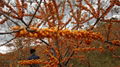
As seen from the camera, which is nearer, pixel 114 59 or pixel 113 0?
pixel 113 0

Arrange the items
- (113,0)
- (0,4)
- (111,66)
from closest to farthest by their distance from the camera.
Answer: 1. (0,4)
2. (113,0)
3. (111,66)

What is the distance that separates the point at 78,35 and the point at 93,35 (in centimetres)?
24

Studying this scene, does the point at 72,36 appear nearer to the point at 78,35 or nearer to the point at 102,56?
the point at 78,35

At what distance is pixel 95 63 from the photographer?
31.1 feet

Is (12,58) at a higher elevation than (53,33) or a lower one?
lower

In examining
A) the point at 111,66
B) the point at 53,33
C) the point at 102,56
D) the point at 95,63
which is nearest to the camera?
the point at 53,33

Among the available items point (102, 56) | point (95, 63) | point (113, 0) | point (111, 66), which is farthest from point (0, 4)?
point (102, 56)

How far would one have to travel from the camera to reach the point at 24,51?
11336 mm

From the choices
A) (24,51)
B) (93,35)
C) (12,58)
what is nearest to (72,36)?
(93,35)

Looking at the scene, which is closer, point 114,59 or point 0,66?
point 114,59

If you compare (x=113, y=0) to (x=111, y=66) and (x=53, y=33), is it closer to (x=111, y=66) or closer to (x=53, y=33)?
(x=53, y=33)

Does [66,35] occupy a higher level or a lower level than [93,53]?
higher

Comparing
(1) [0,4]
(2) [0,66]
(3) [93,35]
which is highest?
(1) [0,4]

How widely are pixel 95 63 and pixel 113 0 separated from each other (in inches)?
280
